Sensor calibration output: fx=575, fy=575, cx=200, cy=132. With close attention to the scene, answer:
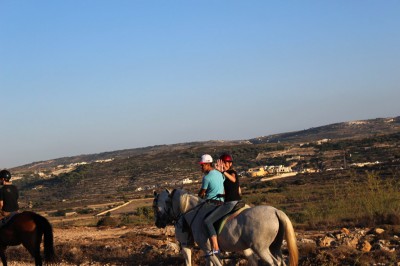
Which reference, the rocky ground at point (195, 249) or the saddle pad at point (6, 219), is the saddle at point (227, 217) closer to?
the rocky ground at point (195, 249)

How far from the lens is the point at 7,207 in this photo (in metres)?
14.1

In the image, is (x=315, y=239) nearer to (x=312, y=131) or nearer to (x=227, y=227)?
(x=227, y=227)

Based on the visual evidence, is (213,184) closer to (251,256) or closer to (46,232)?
(251,256)

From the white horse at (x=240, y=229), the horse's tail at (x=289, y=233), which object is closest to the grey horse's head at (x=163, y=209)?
→ the white horse at (x=240, y=229)

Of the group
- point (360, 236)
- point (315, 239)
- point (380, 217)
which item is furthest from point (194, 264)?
point (380, 217)

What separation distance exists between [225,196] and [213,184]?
458 mm

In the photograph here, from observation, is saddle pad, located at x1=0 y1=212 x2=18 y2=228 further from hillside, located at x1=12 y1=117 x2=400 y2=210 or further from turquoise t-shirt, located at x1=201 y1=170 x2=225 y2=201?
hillside, located at x1=12 y1=117 x2=400 y2=210

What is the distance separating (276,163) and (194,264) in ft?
256

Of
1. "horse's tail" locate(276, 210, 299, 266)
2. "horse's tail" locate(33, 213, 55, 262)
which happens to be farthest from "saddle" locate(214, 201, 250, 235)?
"horse's tail" locate(33, 213, 55, 262)

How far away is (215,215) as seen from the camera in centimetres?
1075

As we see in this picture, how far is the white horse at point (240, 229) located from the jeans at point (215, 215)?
180mm

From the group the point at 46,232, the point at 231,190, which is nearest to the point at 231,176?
the point at 231,190

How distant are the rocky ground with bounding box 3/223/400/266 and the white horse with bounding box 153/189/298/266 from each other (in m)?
0.97

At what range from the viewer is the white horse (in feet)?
33.4
